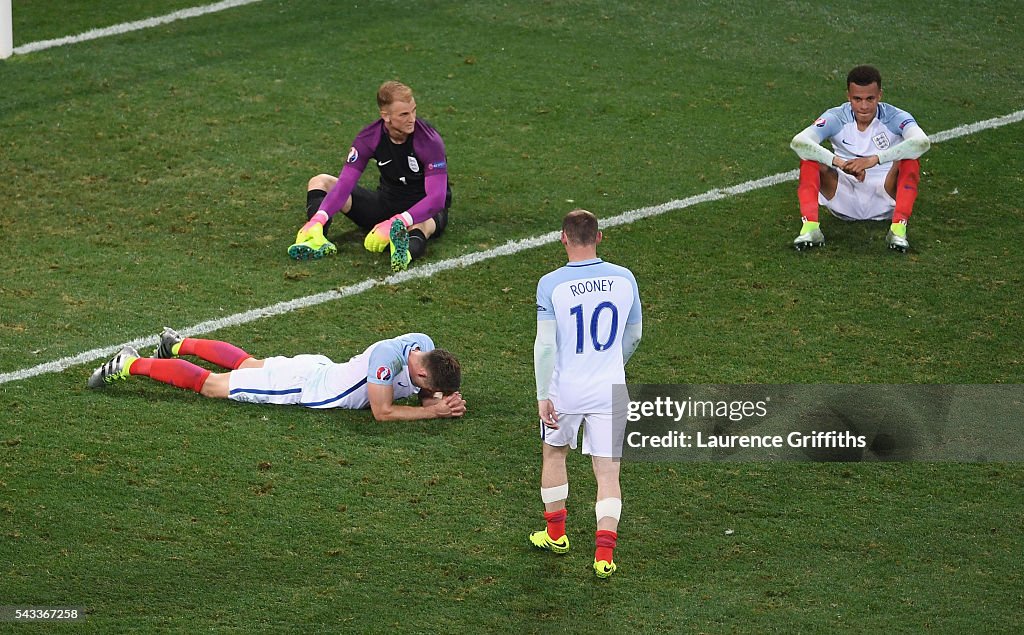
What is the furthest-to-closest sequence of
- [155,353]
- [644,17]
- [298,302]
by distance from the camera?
[644,17] < [298,302] < [155,353]

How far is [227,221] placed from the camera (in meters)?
10.2

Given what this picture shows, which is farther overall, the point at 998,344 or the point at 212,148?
the point at 212,148

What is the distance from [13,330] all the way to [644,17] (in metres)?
7.64

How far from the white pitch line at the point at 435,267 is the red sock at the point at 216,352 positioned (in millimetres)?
436

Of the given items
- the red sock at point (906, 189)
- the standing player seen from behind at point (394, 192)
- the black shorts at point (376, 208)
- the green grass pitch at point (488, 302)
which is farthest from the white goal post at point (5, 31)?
the red sock at point (906, 189)

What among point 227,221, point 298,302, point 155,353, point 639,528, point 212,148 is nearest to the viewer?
point 639,528

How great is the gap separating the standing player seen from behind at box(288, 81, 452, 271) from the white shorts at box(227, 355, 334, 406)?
5.73ft

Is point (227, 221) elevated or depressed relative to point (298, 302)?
elevated

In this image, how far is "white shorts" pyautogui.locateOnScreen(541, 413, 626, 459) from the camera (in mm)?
6242

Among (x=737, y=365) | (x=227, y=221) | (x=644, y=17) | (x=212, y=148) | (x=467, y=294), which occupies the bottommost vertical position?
(x=737, y=365)

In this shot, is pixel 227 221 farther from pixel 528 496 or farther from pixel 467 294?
pixel 528 496

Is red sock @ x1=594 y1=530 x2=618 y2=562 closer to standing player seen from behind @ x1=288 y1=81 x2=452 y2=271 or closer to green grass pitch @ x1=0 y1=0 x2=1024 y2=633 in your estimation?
green grass pitch @ x1=0 y1=0 x2=1024 y2=633

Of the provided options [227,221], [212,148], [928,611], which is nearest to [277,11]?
[212,148]

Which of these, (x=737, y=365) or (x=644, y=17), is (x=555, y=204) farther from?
(x=644, y=17)
